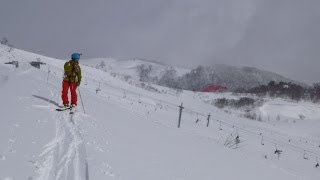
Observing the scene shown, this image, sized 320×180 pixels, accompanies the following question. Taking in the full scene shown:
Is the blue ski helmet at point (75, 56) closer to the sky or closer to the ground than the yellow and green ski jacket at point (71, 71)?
closer to the sky

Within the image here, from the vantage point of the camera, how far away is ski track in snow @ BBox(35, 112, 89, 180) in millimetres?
6043

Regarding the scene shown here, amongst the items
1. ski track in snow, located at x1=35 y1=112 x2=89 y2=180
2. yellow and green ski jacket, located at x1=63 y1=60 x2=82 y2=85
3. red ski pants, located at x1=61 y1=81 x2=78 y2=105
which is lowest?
ski track in snow, located at x1=35 y1=112 x2=89 y2=180

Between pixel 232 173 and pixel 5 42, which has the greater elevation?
pixel 5 42

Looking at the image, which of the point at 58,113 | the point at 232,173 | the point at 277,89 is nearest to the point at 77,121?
the point at 58,113

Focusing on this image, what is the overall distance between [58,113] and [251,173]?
612cm

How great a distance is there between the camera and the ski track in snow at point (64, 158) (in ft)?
19.8

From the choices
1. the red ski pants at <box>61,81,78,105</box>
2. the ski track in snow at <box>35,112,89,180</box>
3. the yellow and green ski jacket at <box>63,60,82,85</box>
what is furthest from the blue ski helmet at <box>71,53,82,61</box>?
the ski track in snow at <box>35,112,89,180</box>

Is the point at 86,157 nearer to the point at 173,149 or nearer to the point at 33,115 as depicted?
the point at 173,149

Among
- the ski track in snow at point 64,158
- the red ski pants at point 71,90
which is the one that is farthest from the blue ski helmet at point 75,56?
the ski track in snow at point 64,158

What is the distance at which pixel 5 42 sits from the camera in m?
64.7

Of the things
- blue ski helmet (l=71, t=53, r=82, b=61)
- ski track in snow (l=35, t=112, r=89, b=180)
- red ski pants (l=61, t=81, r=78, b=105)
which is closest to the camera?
ski track in snow (l=35, t=112, r=89, b=180)

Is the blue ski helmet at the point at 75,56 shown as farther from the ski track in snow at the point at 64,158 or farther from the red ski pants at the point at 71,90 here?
the ski track in snow at the point at 64,158

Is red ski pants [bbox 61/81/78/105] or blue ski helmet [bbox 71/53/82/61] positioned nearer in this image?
red ski pants [bbox 61/81/78/105]

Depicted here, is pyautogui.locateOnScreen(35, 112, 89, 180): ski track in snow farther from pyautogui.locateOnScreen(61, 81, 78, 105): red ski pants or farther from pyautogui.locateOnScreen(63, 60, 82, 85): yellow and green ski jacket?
pyautogui.locateOnScreen(63, 60, 82, 85): yellow and green ski jacket
